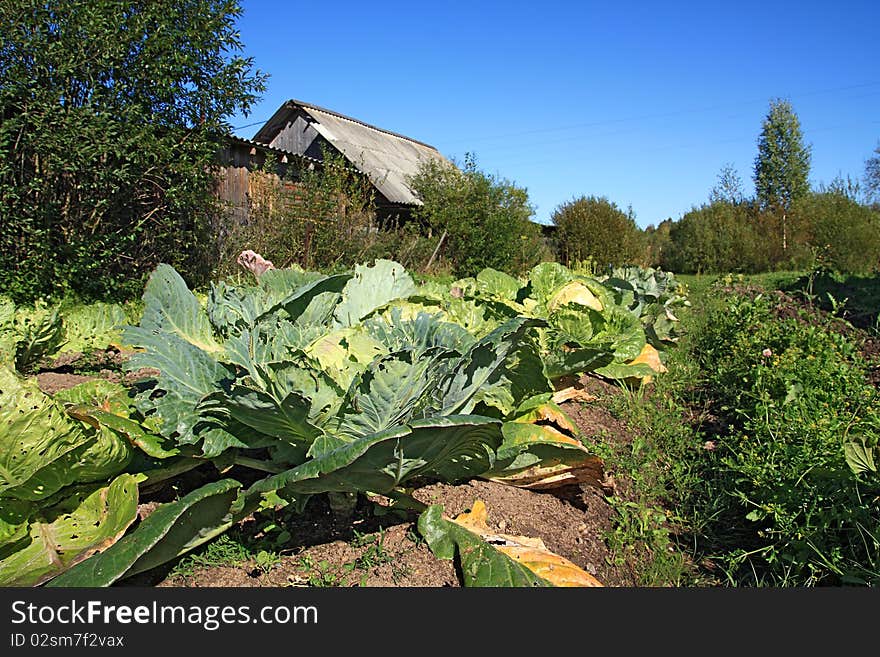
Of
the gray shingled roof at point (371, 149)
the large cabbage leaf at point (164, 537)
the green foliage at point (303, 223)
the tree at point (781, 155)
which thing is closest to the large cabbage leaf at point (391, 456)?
the large cabbage leaf at point (164, 537)

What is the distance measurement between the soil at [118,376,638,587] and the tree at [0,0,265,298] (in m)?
5.31

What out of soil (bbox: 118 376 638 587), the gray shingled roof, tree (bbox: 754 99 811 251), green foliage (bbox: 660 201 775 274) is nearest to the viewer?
soil (bbox: 118 376 638 587)

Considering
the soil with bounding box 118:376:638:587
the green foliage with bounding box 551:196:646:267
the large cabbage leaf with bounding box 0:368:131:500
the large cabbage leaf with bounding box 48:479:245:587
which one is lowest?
the soil with bounding box 118:376:638:587

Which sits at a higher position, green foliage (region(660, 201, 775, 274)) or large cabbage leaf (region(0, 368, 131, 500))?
green foliage (region(660, 201, 775, 274))

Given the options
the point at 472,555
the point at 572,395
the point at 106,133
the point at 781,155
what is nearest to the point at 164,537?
the point at 472,555

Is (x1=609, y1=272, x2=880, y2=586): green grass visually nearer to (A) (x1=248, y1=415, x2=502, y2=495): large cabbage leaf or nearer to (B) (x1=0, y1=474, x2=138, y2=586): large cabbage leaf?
(A) (x1=248, y1=415, x2=502, y2=495): large cabbage leaf

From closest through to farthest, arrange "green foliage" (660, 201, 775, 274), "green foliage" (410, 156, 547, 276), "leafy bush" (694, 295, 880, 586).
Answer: "leafy bush" (694, 295, 880, 586) → "green foliage" (410, 156, 547, 276) → "green foliage" (660, 201, 775, 274)

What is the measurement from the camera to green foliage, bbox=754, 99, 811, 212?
3048 centimetres

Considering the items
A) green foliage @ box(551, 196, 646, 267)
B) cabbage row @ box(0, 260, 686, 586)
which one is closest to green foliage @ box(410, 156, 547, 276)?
green foliage @ box(551, 196, 646, 267)

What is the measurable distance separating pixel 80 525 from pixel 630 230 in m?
17.5

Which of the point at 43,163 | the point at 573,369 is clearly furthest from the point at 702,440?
the point at 43,163

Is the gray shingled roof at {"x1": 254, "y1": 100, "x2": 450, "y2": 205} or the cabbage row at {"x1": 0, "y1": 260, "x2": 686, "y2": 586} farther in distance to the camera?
the gray shingled roof at {"x1": 254, "y1": 100, "x2": 450, "y2": 205}

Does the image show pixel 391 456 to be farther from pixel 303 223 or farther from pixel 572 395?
pixel 303 223

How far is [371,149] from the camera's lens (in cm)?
1722
